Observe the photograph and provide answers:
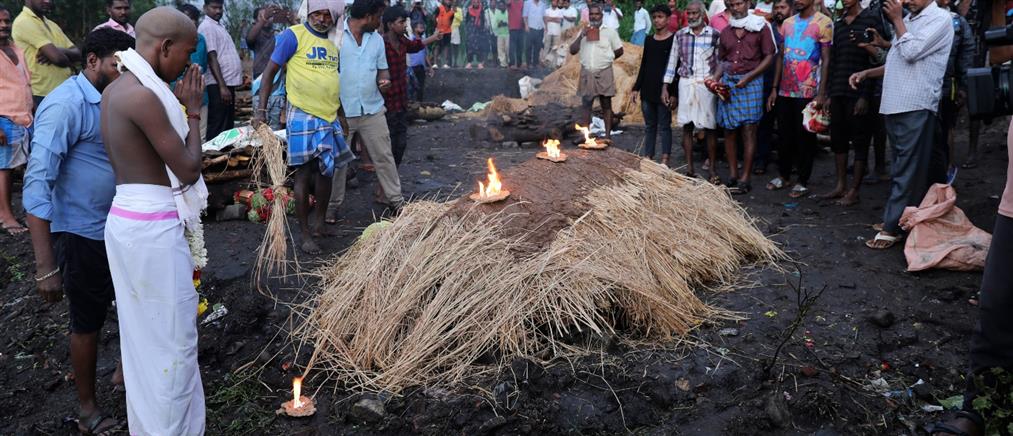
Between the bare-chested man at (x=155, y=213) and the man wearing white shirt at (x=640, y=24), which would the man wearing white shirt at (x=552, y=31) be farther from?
the bare-chested man at (x=155, y=213)

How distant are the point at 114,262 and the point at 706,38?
6377 mm

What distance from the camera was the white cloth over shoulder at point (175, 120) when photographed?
2891 millimetres

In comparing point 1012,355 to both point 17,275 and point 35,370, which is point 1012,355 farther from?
point 17,275

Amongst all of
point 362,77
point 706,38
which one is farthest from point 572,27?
point 362,77

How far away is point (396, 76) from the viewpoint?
7605 millimetres

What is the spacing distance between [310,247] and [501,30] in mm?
12034

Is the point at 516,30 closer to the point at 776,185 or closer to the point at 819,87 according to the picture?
the point at 776,185

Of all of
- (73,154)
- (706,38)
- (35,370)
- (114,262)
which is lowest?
(35,370)

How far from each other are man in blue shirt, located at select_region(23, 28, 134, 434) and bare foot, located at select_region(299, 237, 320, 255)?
86.2 inches

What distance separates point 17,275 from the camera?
19.0ft

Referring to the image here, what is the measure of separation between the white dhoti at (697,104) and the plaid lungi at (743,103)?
→ 0.23 meters

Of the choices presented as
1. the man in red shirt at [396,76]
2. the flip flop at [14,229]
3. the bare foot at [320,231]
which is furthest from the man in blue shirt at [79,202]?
the man in red shirt at [396,76]

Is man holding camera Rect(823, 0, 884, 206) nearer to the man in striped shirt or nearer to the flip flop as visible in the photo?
the man in striped shirt

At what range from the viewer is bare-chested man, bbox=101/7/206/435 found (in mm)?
2922
